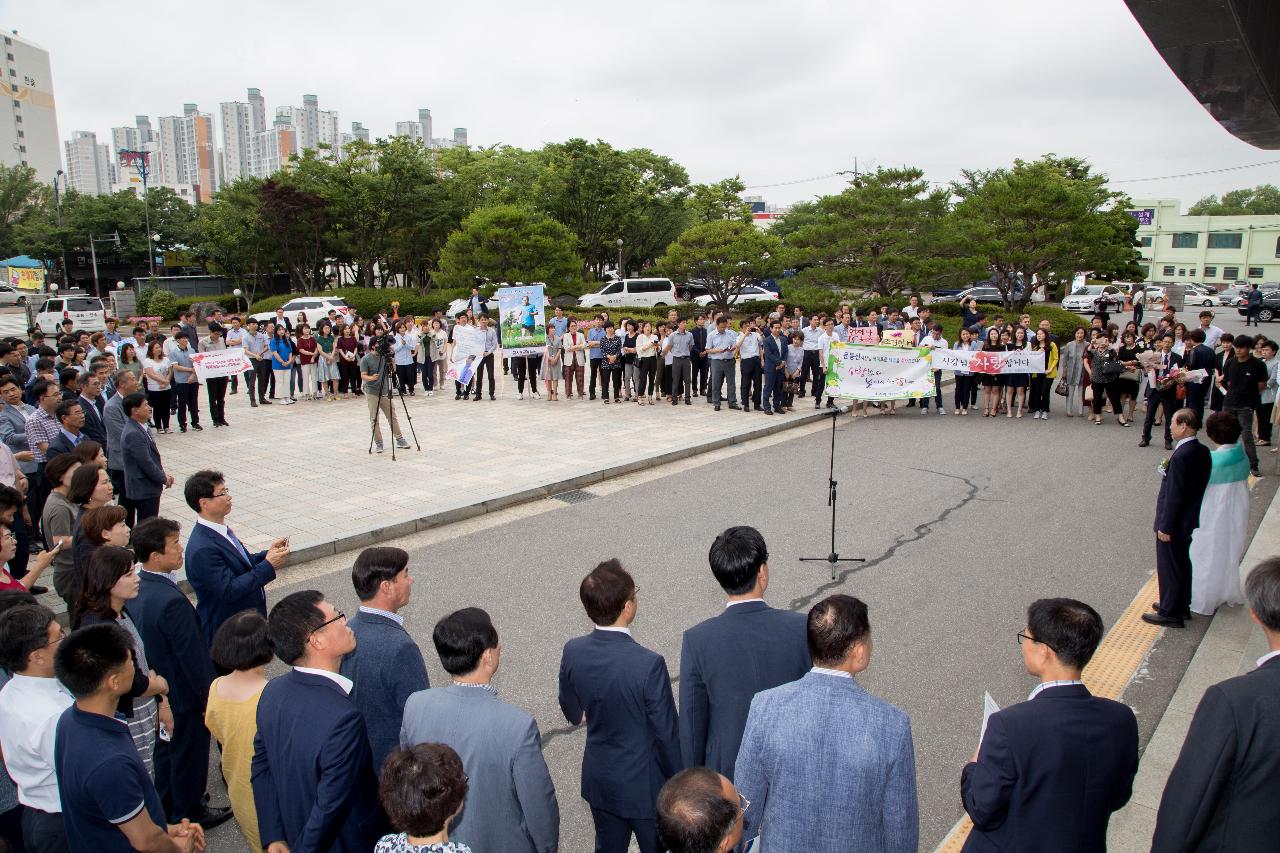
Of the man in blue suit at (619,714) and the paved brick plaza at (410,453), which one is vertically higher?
the man in blue suit at (619,714)

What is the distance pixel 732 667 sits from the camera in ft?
11.0

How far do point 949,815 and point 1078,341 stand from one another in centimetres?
1338

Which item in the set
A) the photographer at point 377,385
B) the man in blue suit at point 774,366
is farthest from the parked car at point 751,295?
the photographer at point 377,385

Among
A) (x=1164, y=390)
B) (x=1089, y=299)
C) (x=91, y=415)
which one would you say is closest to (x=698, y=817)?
(x=91, y=415)

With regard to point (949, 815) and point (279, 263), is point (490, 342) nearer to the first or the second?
point (949, 815)

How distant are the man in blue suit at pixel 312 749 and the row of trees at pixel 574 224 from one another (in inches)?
1052

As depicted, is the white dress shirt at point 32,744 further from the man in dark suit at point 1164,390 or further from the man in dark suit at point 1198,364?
the man in dark suit at point 1198,364

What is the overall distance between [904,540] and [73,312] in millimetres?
34683

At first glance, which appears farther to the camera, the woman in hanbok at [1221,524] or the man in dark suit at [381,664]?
the woman in hanbok at [1221,524]

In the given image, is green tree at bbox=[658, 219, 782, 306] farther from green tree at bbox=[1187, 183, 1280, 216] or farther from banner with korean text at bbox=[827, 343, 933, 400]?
green tree at bbox=[1187, 183, 1280, 216]

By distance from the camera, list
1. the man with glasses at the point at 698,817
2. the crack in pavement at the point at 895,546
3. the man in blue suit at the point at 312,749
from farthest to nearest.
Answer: the crack in pavement at the point at 895,546 → the man in blue suit at the point at 312,749 → the man with glasses at the point at 698,817

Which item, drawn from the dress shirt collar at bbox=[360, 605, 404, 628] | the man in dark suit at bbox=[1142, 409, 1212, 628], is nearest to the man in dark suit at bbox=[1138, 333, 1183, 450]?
the man in dark suit at bbox=[1142, 409, 1212, 628]

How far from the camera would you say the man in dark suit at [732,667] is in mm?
3340

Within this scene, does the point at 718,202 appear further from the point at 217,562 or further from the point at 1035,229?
the point at 217,562
